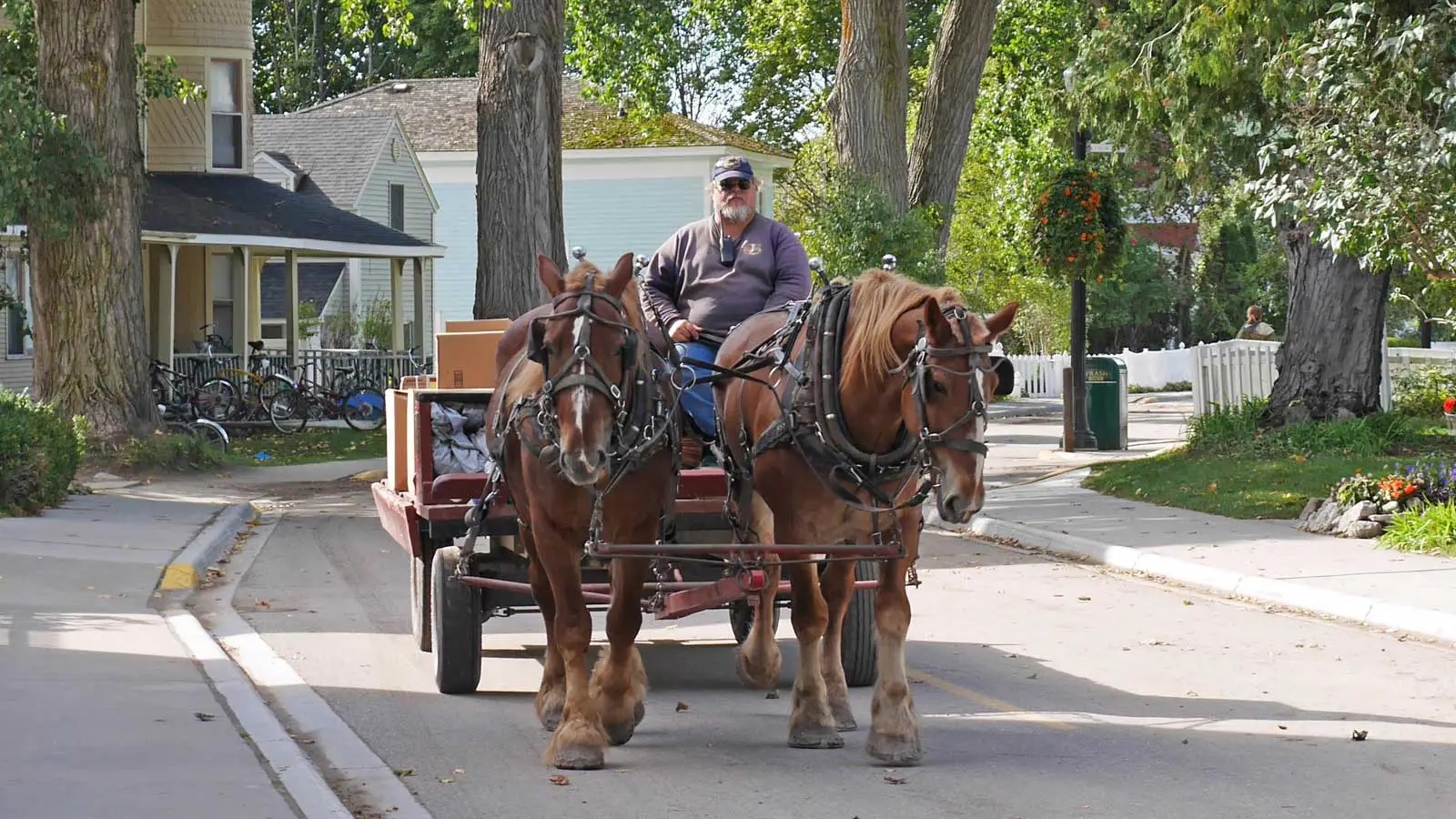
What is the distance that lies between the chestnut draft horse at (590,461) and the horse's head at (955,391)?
119 centimetres

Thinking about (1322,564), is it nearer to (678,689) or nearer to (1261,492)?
(1261,492)

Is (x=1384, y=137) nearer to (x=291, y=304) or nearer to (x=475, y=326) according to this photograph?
(x=475, y=326)

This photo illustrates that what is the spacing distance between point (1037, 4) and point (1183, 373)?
63.4 ft

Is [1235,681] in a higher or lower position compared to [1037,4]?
lower

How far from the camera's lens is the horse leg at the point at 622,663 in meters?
7.57

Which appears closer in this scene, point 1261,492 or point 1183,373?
point 1261,492

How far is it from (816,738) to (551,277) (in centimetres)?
236

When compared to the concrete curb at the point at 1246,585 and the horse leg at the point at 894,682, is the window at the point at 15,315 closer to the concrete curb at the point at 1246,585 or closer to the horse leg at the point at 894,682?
the concrete curb at the point at 1246,585

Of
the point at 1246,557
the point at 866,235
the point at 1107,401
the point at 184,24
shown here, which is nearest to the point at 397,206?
the point at 184,24

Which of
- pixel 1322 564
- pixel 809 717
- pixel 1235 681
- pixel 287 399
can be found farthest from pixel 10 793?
pixel 287 399

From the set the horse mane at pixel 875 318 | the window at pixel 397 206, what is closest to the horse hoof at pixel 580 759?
the horse mane at pixel 875 318

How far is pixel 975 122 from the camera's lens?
44.1 meters

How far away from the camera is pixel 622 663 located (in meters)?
7.81

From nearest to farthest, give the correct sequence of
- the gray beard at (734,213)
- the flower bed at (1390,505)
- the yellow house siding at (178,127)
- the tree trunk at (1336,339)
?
the gray beard at (734,213) < the flower bed at (1390,505) < the tree trunk at (1336,339) < the yellow house siding at (178,127)
